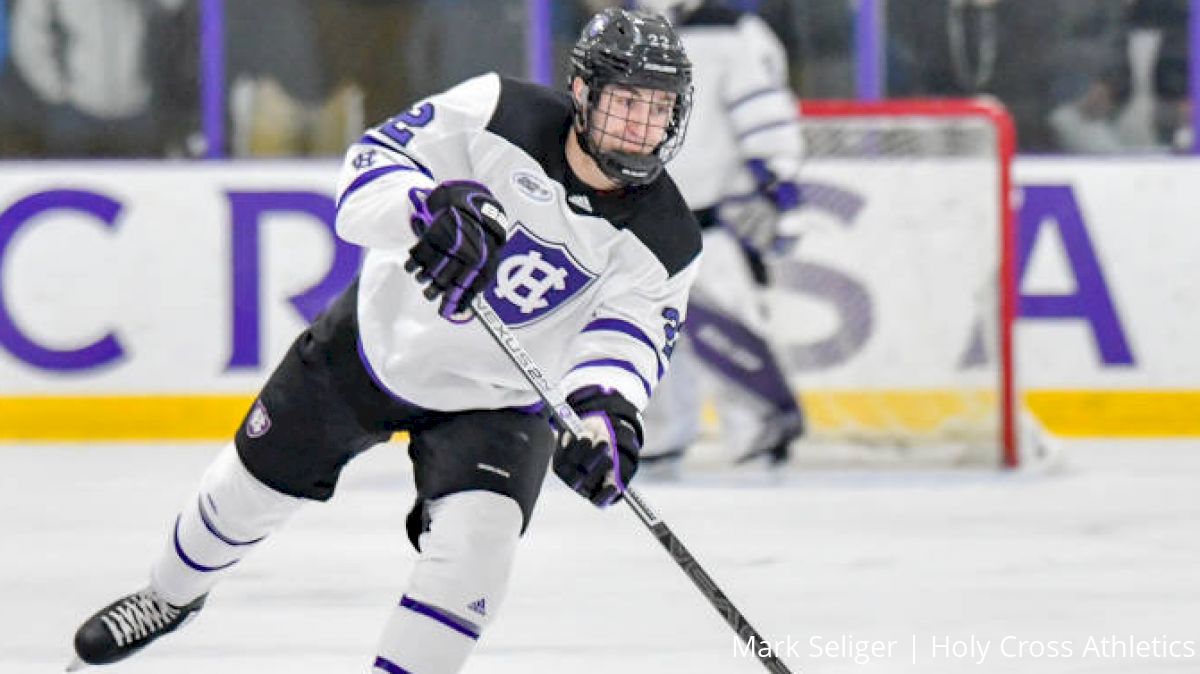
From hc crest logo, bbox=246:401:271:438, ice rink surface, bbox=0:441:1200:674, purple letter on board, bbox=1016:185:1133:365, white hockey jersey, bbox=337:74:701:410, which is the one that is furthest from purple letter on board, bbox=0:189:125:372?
white hockey jersey, bbox=337:74:701:410

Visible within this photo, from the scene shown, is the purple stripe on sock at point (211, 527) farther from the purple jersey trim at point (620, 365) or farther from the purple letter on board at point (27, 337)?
the purple letter on board at point (27, 337)

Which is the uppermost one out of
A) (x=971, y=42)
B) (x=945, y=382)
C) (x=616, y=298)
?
(x=616, y=298)

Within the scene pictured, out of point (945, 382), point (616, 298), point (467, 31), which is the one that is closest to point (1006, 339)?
point (945, 382)

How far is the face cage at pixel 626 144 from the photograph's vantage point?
3.08 m

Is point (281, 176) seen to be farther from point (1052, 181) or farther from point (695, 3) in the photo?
point (1052, 181)

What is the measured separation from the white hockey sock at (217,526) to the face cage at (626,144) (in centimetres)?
63

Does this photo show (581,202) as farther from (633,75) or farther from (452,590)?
(452,590)

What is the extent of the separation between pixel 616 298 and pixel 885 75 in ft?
13.4

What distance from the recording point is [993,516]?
5.49 meters

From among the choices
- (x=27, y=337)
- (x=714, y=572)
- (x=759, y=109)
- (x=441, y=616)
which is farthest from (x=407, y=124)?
(x=27, y=337)

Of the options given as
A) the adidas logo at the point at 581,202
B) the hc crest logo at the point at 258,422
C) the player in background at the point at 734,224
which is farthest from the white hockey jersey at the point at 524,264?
the player in background at the point at 734,224

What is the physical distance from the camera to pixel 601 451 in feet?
9.74

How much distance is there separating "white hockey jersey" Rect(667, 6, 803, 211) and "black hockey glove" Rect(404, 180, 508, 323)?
10.5ft

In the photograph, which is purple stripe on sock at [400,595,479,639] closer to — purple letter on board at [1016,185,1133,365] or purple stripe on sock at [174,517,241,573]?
purple stripe on sock at [174,517,241,573]
